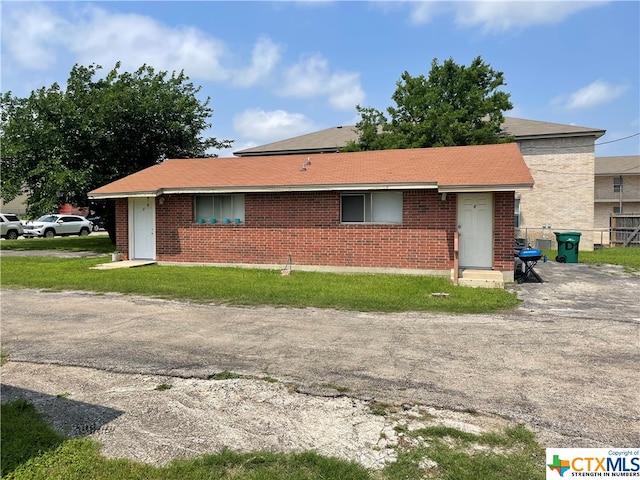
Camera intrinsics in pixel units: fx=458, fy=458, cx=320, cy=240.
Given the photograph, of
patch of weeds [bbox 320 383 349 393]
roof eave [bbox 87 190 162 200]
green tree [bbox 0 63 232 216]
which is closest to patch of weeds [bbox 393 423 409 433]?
patch of weeds [bbox 320 383 349 393]

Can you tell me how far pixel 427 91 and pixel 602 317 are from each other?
879 inches

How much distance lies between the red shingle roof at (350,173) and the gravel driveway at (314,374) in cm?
544

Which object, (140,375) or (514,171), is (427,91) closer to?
(514,171)

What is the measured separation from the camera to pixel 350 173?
15203mm

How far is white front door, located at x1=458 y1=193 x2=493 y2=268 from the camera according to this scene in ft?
43.2

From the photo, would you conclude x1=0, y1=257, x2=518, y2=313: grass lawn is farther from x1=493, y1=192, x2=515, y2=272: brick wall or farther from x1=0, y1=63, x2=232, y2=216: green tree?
x1=0, y1=63, x2=232, y2=216: green tree

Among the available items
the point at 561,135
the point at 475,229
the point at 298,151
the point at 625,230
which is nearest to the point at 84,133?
the point at 298,151

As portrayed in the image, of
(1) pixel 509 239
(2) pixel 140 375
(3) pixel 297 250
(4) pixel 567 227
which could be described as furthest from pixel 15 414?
(4) pixel 567 227

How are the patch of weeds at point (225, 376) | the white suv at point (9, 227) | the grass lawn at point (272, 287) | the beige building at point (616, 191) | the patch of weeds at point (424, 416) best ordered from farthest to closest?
the beige building at point (616, 191)
the white suv at point (9, 227)
the grass lawn at point (272, 287)
the patch of weeds at point (225, 376)
the patch of weeds at point (424, 416)

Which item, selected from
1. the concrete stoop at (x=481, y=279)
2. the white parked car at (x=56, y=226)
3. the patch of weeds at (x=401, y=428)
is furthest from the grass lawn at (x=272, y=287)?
the white parked car at (x=56, y=226)

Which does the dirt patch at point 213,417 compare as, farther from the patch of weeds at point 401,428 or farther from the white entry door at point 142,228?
the white entry door at point 142,228

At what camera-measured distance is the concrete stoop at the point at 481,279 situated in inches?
458

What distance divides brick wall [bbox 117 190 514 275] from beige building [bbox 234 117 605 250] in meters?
13.4

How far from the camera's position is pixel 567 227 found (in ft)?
80.5
